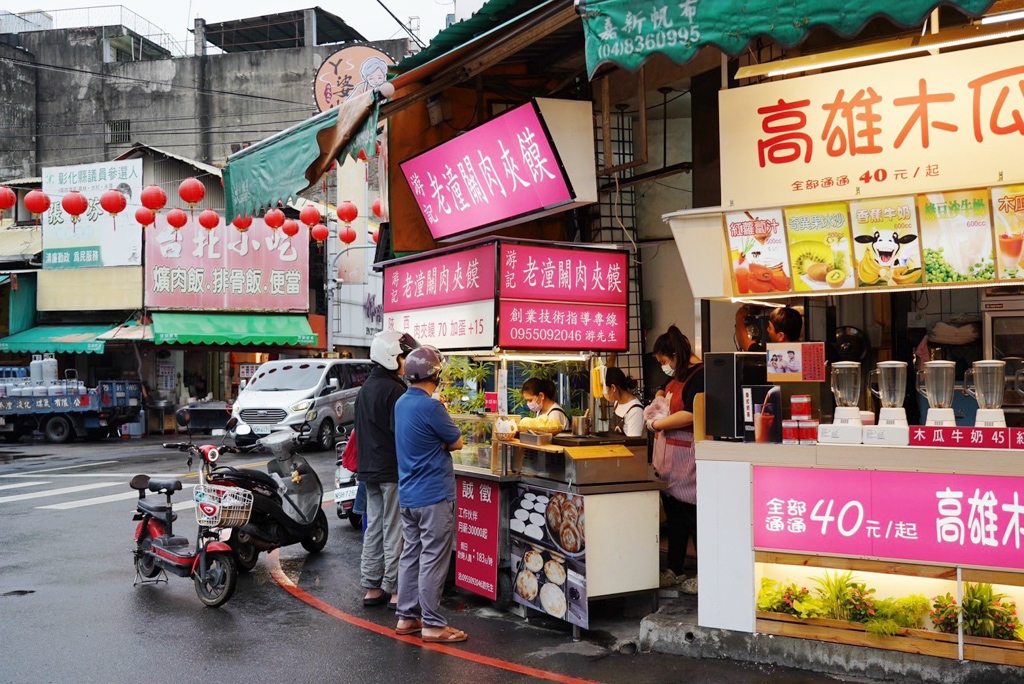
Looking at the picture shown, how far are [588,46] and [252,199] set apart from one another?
425 centimetres

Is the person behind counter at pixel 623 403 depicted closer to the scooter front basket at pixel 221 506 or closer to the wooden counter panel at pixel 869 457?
the wooden counter panel at pixel 869 457

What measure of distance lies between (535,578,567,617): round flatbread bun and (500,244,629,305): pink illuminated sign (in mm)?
2273

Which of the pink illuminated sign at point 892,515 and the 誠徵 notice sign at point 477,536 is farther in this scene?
the 誠徵 notice sign at point 477,536

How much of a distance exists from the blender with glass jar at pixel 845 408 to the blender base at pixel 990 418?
2.05ft

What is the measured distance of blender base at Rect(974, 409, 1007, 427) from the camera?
4996 millimetres

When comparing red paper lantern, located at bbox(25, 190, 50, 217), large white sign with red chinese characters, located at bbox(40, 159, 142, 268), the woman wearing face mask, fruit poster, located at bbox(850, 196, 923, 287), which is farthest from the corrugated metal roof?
fruit poster, located at bbox(850, 196, 923, 287)

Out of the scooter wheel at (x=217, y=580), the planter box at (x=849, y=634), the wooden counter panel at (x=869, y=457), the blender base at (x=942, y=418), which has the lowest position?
the scooter wheel at (x=217, y=580)

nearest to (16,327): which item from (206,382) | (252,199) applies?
(206,382)

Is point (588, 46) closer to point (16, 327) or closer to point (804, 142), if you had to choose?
point (804, 142)

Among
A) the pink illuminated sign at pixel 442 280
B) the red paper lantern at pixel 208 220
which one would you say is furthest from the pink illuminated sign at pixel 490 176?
the red paper lantern at pixel 208 220

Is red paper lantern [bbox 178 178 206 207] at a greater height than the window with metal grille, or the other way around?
the window with metal grille

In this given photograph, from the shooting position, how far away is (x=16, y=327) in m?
27.4

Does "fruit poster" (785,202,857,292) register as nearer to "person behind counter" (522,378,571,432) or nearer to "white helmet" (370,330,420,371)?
"person behind counter" (522,378,571,432)

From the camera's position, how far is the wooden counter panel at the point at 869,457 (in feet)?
16.0
